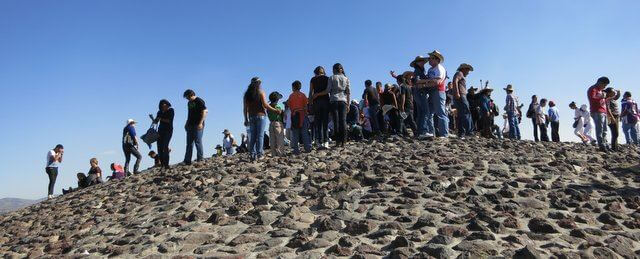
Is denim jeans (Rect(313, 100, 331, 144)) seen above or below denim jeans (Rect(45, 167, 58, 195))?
above

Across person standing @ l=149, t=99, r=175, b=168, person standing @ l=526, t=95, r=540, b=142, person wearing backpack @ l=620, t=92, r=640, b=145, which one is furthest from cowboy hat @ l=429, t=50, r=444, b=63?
person wearing backpack @ l=620, t=92, r=640, b=145

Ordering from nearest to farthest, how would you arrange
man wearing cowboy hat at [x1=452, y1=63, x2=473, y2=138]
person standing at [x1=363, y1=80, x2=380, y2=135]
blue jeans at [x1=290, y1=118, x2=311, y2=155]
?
blue jeans at [x1=290, y1=118, x2=311, y2=155], man wearing cowboy hat at [x1=452, y1=63, x2=473, y2=138], person standing at [x1=363, y1=80, x2=380, y2=135]

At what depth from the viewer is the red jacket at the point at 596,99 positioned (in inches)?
517

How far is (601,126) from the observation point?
1342 cm

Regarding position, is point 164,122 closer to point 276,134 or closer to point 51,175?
point 276,134

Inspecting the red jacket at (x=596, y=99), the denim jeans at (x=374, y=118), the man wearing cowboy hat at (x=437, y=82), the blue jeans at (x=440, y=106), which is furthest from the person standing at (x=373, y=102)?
the red jacket at (x=596, y=99)

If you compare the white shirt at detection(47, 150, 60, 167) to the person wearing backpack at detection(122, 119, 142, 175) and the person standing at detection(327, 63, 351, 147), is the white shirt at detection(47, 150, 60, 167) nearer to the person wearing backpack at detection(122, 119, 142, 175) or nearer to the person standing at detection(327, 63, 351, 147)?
the person wearing backpack at detection(122, 119, 142, 175)

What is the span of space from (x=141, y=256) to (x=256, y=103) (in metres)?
7.19

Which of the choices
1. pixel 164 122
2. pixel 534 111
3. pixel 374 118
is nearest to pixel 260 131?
pixel 164 122

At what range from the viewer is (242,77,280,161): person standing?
1252 cm

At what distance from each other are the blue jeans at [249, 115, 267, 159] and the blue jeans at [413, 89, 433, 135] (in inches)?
177

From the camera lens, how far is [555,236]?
577 cm

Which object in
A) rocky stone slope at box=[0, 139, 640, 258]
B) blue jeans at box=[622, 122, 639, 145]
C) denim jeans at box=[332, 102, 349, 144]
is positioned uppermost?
denim jeans at box=[332, 102, 349, 144]

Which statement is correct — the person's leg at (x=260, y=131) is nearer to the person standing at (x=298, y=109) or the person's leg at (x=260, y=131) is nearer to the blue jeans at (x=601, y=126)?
the person standing at (x=298, y=109)
